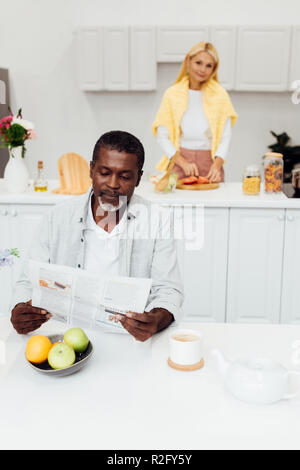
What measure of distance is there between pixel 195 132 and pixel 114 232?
1.79 meters

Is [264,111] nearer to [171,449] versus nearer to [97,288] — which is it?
[97,288]

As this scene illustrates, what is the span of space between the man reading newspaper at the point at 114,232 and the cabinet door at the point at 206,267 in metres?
Result: 1.06

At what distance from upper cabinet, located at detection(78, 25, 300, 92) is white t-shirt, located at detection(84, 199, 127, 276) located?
11.7 feet

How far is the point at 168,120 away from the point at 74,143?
8.49 feet

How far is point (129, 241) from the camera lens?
1.60 m

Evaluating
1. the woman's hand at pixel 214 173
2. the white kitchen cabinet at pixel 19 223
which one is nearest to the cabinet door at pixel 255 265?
the woman's hand at pixel 214 173

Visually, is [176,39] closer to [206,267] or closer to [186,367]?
[206,267]

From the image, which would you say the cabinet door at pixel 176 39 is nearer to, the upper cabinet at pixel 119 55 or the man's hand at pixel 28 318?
the upper cabinet at pixel 119 55

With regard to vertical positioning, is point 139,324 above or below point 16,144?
below

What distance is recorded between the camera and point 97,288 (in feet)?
4.12

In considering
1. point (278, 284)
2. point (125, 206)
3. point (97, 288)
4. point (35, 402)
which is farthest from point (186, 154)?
point (35, 402)

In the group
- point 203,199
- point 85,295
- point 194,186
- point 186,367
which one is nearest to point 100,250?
point 85,295

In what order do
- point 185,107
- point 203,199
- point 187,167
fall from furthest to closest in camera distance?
point 185,107, point 187,167, point 203,199

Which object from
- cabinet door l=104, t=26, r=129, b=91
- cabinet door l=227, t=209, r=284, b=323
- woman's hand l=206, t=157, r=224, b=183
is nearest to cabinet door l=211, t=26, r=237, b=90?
cabinet door l=104, t=26, r=129, b=91
